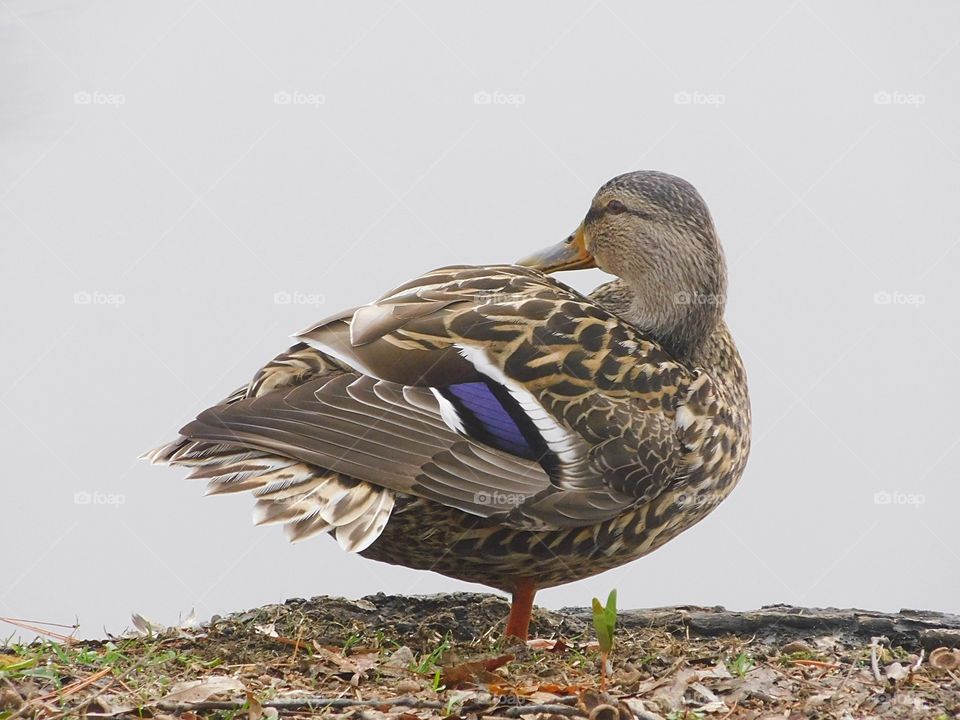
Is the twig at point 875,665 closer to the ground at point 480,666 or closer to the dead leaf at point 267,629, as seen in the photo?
the ground at point 480,666

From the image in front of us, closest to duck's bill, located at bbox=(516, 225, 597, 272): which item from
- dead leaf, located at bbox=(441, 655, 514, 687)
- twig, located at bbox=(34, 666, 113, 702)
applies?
dead leaf, located at bbox=(441, 655, 514, 687)

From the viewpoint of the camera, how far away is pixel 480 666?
3424 mm

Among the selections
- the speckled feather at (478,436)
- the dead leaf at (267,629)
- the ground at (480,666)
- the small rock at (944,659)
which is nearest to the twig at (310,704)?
the ground at (480,666)

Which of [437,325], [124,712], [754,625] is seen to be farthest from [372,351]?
[754,625]

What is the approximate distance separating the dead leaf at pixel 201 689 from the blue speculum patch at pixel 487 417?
1040 mm

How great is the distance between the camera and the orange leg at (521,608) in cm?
403

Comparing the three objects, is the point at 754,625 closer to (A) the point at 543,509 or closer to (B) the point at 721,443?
(B) the point at 721,443

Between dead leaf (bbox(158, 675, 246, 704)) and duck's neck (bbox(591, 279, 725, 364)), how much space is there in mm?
2023

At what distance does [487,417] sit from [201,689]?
119 centimetres

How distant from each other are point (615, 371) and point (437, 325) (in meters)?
0.63

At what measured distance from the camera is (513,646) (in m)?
4.00

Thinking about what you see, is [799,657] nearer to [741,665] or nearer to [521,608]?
[741,665]

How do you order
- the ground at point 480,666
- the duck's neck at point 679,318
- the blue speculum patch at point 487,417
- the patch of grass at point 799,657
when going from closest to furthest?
the ground at point 480,666, the blue speculum patch at point 487,417, the patch of grass at point 799,657, the duck's neck at point 679,318

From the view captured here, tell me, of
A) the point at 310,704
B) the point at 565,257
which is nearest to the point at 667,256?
the point at 565,257
